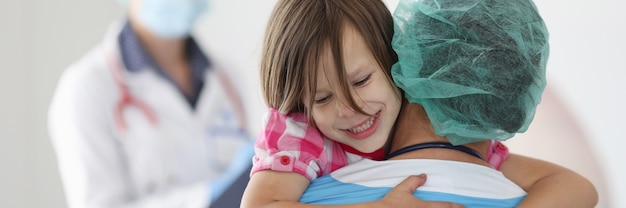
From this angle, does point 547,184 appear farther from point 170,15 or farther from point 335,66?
point 170,15

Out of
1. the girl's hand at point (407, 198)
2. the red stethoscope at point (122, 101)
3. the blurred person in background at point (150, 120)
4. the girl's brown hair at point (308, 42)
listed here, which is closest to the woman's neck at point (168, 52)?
the blurred person in background at point (150, 120)

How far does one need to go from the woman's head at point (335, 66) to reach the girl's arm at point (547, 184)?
18 centimetres

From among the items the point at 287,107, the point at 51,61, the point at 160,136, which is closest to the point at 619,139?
the point at 287,107

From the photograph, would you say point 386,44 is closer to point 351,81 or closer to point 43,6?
point 351,81

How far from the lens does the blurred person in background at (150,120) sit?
8.27 feet

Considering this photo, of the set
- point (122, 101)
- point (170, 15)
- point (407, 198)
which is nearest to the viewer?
point (407, 198)

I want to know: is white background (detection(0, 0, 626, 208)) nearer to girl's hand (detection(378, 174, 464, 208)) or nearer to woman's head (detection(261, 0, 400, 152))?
woman's head (detection(261, 0, 400, 152))

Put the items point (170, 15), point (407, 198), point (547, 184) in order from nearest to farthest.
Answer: point (407, 198) → point (547, 184) → point (170, 15)

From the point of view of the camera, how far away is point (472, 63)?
96 centimetres

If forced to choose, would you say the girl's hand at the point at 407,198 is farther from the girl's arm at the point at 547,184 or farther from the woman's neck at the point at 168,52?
the woman's neck at the point at 168,52

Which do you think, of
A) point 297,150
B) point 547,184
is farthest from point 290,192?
point 547,184

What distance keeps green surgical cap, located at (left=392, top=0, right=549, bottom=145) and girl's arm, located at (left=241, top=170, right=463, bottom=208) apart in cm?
10

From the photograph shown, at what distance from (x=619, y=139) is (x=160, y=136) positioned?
1494mm

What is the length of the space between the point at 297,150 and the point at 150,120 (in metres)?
1.75
